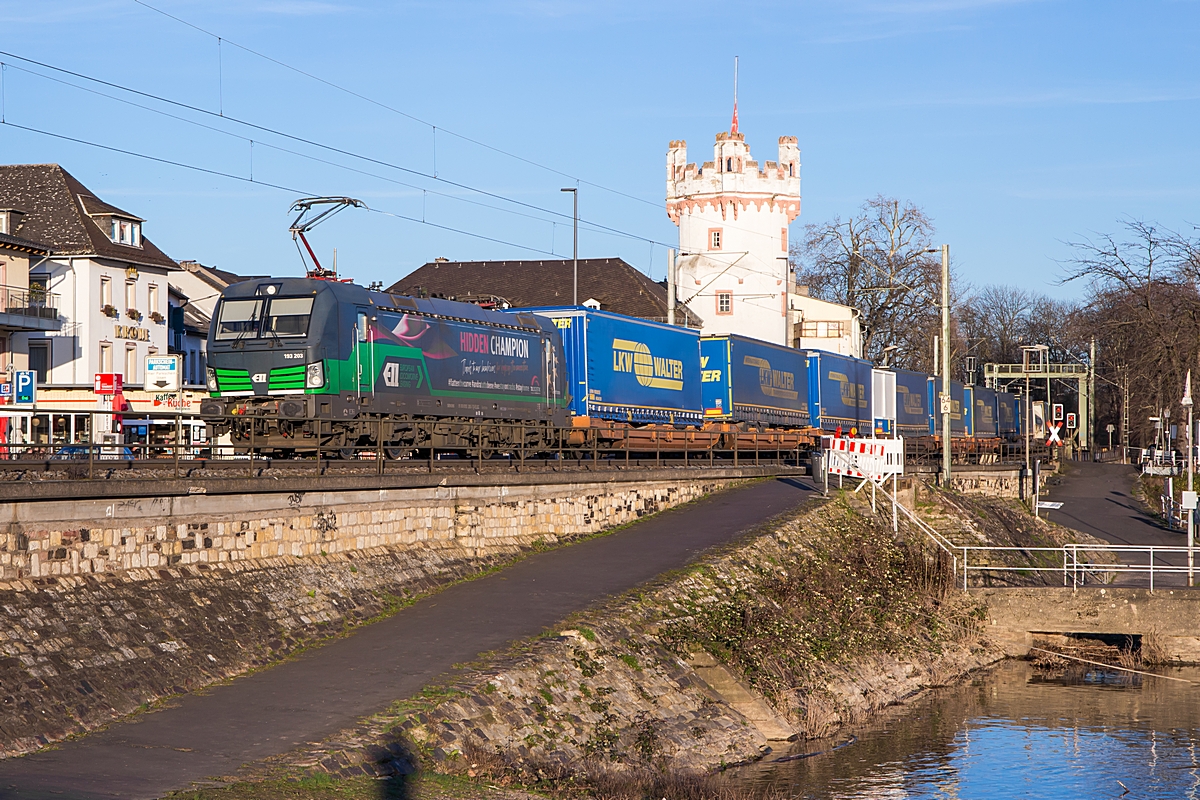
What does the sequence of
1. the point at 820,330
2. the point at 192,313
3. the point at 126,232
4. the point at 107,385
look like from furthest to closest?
the point at 820,330 → the point at 192,313 → the point at 126,232 → the point at 107,385

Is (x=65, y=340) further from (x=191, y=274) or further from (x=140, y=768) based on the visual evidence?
(x=140, y=768)

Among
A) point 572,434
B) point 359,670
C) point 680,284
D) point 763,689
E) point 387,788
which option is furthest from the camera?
point 680,284

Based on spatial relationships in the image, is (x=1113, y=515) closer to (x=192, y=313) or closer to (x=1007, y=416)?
(x=1007, y=416)

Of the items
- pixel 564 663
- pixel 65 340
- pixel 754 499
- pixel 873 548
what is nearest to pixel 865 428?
pixel 754 499

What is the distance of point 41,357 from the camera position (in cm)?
4675

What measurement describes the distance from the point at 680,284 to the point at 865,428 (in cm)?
3285

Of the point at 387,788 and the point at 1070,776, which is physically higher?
the point at 387,788

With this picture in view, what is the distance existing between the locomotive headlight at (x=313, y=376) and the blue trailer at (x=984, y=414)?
45029 millimetres

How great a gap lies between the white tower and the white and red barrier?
4612 centimetres

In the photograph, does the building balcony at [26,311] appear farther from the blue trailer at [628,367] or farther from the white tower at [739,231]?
the white tower at [739,231]

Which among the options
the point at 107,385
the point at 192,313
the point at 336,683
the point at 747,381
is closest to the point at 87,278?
the point at 192,313

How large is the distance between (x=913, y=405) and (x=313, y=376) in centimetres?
3665

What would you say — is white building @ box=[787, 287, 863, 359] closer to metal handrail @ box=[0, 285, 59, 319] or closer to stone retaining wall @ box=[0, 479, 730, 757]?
metal handrail @ box=[0, 285, 59, 319]

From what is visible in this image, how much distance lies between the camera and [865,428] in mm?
49531
